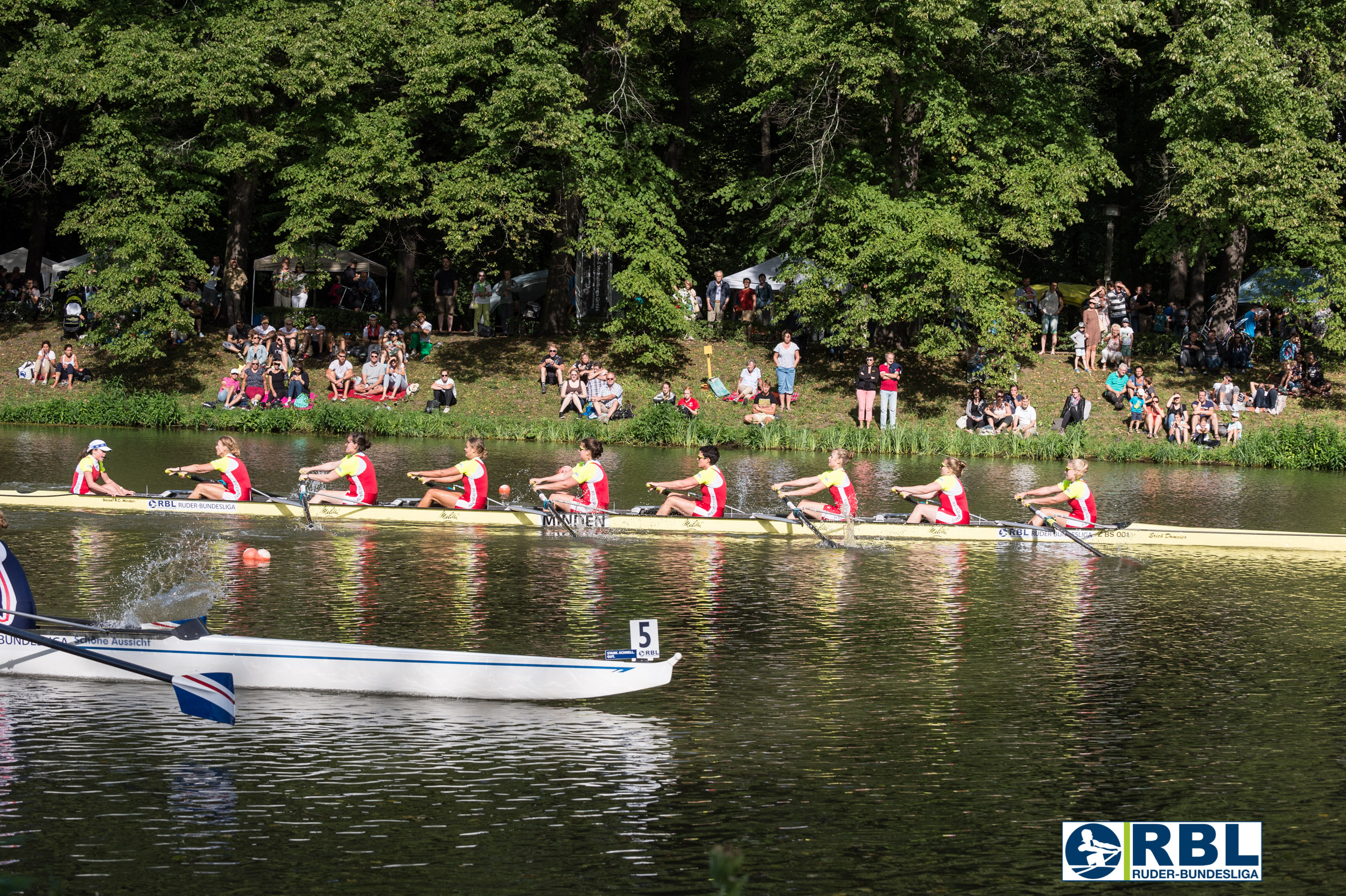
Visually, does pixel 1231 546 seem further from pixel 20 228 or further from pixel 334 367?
pixel 20 228

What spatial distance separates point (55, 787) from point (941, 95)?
29.5 m

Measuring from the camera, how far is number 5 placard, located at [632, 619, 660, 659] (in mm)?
10406

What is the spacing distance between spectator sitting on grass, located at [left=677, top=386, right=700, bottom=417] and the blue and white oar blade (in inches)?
883

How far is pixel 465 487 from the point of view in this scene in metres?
19.0

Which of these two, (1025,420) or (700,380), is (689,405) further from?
(1025,420)

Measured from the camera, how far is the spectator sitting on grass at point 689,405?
105ft

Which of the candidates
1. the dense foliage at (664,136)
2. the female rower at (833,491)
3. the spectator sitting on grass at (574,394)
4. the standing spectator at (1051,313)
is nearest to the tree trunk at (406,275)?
the dense foliage at (664,136)

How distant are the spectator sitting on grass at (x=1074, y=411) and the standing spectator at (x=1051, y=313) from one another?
167 inches

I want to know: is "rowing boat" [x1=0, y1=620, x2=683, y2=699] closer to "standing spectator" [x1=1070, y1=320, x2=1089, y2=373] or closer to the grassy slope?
the grassy slope

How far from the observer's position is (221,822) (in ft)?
26.6

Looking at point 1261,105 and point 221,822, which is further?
point 1261,105

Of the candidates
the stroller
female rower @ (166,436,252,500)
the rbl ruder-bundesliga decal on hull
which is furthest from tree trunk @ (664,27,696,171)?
the rbl ruder-bundesliga decal on hull

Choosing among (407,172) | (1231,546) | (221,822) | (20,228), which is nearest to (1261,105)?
(1231,546)

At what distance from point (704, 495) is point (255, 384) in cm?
1722
